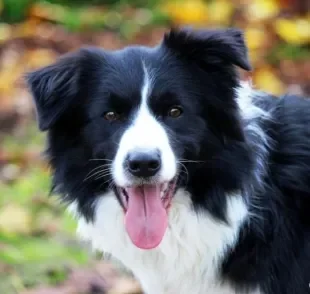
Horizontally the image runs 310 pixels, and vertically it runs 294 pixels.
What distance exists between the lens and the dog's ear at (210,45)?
3324 millimetres

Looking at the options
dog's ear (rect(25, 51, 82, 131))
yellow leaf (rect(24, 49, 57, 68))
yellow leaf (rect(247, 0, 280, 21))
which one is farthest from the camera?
yellow leaf (rect(247, 0, 280, 21))

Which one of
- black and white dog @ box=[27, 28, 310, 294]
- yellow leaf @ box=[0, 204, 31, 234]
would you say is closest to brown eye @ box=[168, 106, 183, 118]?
black and white dog @ box=[27, 28, 310, 294]

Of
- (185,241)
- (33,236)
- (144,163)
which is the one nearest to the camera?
(144,163)

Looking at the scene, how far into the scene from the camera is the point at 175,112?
11.0 feet

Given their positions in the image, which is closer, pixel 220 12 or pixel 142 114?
pixel 142 114

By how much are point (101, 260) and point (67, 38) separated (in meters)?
4.46

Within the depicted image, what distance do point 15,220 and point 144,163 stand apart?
2.52 m

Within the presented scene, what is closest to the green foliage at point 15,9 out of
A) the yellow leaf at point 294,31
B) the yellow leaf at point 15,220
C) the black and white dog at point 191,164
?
the yellow leaf at point 294,31

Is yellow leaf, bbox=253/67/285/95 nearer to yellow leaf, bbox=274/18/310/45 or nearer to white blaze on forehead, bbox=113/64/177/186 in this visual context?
yellow leaf, bbox=274/18/310/45

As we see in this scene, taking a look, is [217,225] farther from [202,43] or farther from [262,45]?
[262,45]

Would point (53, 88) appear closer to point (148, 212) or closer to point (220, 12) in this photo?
point (148, 212)

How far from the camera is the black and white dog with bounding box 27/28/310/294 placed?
3.33 meters

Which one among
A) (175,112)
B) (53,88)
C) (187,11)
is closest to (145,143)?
(175,112)

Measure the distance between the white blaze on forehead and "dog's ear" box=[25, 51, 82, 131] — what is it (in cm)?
40
